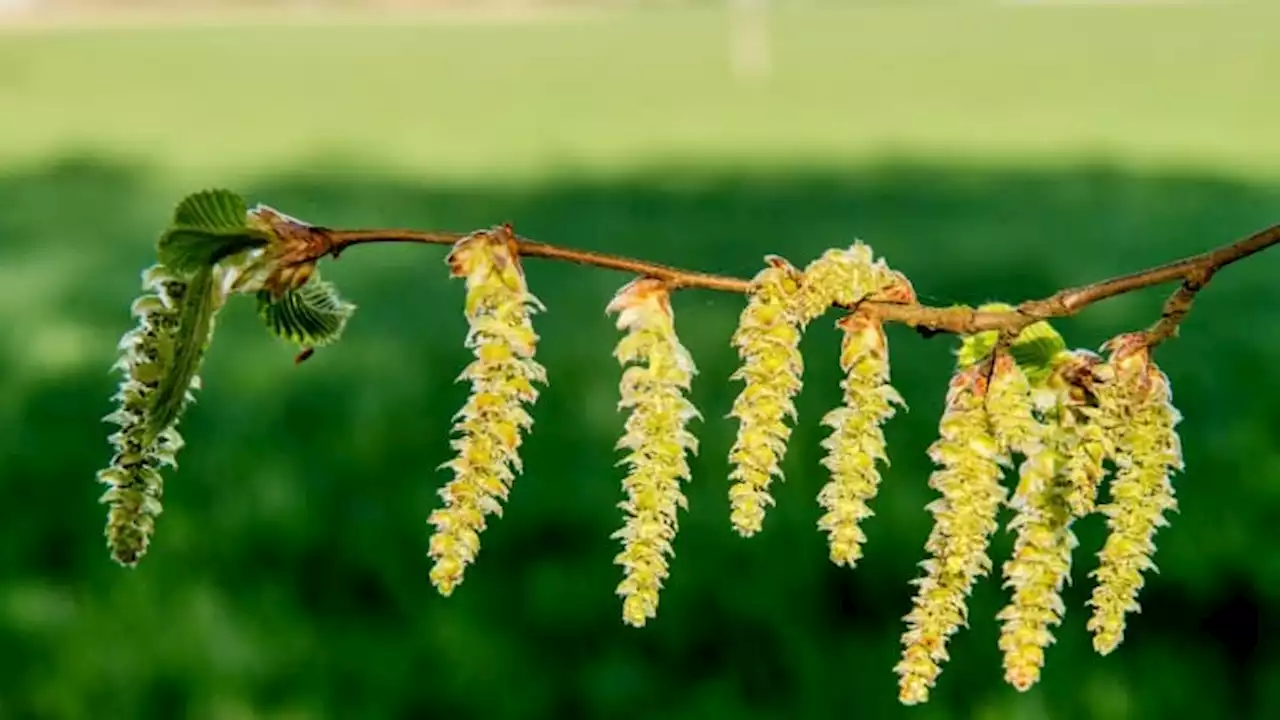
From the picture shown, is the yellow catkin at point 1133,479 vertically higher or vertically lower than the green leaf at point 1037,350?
lower

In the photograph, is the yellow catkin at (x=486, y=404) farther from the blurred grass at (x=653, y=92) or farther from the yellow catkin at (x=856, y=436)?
the blurred grass at (x=653, y=92)

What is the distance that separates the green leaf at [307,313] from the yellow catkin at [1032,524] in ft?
1.86

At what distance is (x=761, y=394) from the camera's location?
1.18 m

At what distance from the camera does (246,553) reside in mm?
7121

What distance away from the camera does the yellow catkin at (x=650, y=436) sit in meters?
1.18

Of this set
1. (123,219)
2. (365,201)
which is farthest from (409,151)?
(123,219)

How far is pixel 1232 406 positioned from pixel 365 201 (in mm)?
13455

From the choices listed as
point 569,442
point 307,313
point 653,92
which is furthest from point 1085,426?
point 653,92

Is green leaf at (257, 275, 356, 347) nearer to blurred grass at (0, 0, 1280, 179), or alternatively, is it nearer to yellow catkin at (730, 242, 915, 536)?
yellow catkin at (730, 242, 915, 536)

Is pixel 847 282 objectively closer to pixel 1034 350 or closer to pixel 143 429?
pixel 1034 350

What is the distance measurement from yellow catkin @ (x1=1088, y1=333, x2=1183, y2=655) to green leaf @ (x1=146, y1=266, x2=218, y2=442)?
713 millimetres

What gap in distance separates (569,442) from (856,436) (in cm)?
768

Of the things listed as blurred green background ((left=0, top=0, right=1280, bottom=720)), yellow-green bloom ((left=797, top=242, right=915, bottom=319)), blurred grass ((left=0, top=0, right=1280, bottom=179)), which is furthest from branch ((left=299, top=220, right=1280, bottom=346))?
blurred grass ((left=0, top=0, right=1280, bottom=179))

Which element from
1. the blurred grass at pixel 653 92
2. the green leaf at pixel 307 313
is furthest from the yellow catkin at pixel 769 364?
the blurred grass at pixel 653 92
